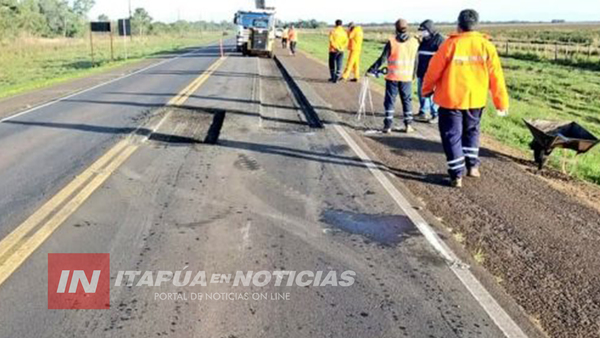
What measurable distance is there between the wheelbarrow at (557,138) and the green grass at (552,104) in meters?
0.42

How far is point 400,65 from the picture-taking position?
33.2 feet

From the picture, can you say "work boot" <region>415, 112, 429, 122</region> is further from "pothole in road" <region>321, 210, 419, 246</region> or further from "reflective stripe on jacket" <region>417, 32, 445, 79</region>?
"pothole in road" <region>321, 210, 419, 246</region>

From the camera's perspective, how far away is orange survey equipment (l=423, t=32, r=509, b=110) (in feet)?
22.4

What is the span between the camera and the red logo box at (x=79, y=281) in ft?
12.8

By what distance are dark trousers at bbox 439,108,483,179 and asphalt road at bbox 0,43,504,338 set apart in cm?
94

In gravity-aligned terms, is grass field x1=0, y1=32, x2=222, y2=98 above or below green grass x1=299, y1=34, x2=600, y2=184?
above

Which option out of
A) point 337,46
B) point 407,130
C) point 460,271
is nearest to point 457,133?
point 460,271

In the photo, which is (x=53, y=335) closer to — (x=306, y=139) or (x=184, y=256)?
(x=184, y=256)

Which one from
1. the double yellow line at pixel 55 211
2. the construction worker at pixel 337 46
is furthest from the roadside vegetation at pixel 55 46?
the double yellow line at pixel 55 211

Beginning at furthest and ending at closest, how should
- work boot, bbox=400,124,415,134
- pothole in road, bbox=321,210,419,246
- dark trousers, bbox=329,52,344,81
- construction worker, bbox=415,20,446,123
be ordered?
dark trousers, bbox=329,52,344,81, construction worker, bbox=415,20,446,123, work boot, bbox=400,124,415,134, pothole in road, bbox=321,210,419,246

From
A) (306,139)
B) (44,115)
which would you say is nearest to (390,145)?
(306,139)

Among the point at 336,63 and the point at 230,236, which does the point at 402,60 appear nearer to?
the point at 230,236

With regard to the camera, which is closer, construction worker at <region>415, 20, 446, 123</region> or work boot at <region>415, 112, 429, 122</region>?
construction worker at <region>415, 20, 446, 123</region>

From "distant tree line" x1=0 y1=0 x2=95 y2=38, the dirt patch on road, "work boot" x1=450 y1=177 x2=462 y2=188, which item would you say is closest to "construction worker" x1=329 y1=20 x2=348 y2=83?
the dirt patch on road
